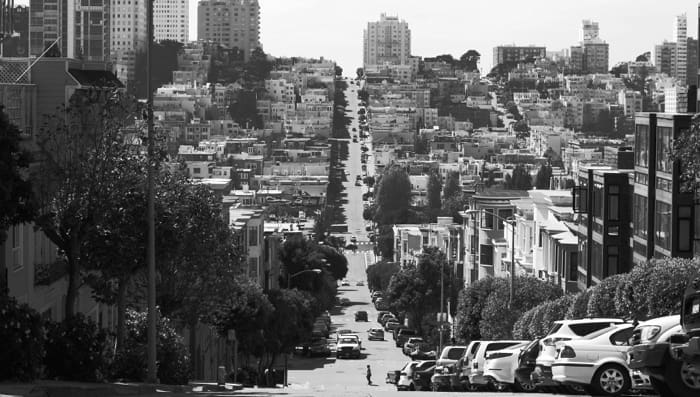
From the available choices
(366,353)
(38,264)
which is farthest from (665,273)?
(366,353)

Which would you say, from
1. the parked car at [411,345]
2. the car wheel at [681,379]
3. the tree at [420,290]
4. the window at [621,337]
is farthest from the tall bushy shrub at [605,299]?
the tree at [420,290]

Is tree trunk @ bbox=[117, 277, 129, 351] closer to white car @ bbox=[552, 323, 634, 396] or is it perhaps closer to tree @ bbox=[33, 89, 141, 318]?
tree @ bbox=[33, 89, 141, 318]

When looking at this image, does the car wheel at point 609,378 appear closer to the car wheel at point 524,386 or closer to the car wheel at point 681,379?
the car wheel at point 524,386

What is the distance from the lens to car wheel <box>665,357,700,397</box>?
2578cm

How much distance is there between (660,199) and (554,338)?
24.6 meters

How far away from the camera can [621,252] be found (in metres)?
60.0

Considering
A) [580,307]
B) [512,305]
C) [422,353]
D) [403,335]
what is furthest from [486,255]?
[580,307]

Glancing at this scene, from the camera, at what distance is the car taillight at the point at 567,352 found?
95.5 feet

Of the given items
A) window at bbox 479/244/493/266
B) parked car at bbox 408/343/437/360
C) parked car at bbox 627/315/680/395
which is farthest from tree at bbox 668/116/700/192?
window at bbox 479/244/493/266

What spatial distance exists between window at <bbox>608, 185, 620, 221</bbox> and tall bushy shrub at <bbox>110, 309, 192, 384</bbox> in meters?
20.0

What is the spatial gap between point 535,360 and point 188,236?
11885mm

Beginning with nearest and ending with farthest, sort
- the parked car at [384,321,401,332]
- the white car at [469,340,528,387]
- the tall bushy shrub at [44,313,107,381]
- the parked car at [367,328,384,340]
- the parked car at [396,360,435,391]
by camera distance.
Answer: the tall bushy shrub at [44,313,107,381] < the white car at [469,340,528,387] < the parked car at [396,360,435,391] < the parked car at [367,328,384,340] < the parked car at [384,321,401,332]

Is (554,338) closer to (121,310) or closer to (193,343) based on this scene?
(121,310)

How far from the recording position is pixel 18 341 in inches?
1105
